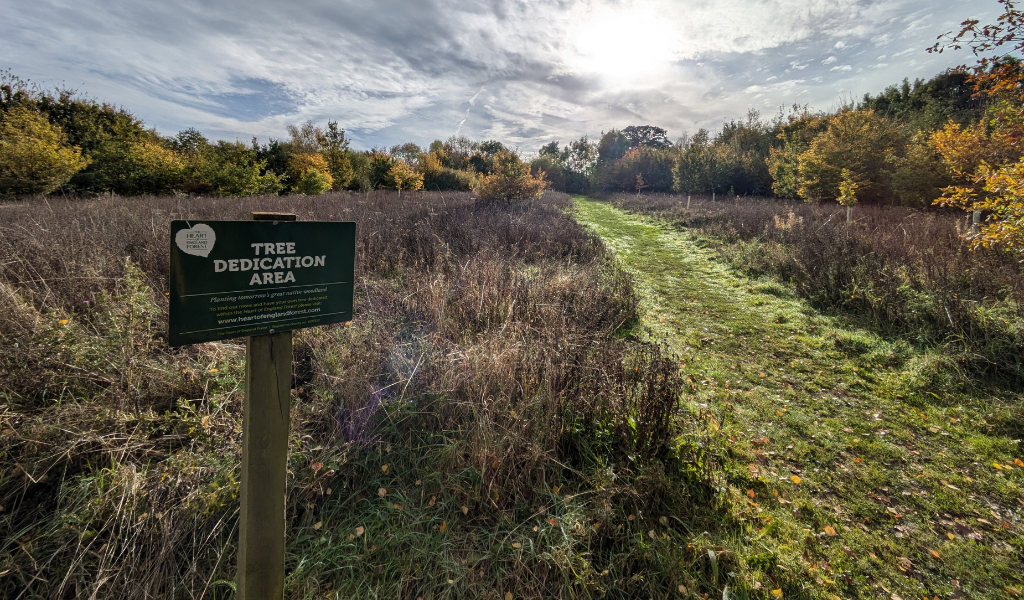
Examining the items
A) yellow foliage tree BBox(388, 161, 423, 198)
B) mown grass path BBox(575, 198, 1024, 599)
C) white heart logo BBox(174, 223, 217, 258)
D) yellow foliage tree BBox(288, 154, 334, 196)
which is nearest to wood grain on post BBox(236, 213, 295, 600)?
white heart logo BBox(174, 223, 217, 258)

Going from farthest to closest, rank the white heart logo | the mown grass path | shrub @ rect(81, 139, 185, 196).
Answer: shrub @ rect(81, 139, 185, 196) → the mown grass path → the white heart logo

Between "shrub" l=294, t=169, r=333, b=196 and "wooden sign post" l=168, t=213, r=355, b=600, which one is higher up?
"shrub" l=294, t=169, r=333, b=196

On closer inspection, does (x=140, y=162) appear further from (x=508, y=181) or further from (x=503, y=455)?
(x=503, y=455)

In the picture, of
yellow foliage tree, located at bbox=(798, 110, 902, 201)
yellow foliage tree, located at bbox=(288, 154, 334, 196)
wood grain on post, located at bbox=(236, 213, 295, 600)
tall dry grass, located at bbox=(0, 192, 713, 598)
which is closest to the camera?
wood grain on post, located at bbox=(236, 213, 295, 600)

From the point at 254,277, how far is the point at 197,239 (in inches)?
9.1

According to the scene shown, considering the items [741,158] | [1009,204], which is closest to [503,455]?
[1009,204]

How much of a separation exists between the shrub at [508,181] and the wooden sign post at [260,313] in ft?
51.2

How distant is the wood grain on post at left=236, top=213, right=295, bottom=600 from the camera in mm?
1536

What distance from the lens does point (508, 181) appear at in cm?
1652

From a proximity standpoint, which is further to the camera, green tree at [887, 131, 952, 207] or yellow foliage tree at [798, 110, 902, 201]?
yellow foliage tree at [798, 110, 902, 201]

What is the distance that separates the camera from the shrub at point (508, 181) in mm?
16297

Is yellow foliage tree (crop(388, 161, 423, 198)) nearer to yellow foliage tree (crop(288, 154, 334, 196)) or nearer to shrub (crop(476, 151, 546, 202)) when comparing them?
yellow foliage tree (crop(288, 154, 334, 196))

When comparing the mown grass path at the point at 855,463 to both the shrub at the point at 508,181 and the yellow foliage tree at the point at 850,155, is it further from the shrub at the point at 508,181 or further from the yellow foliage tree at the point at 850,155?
the yellow foliage tree at the point at 850,155

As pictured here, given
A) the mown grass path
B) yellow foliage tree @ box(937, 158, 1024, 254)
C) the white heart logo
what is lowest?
the mown grass path
